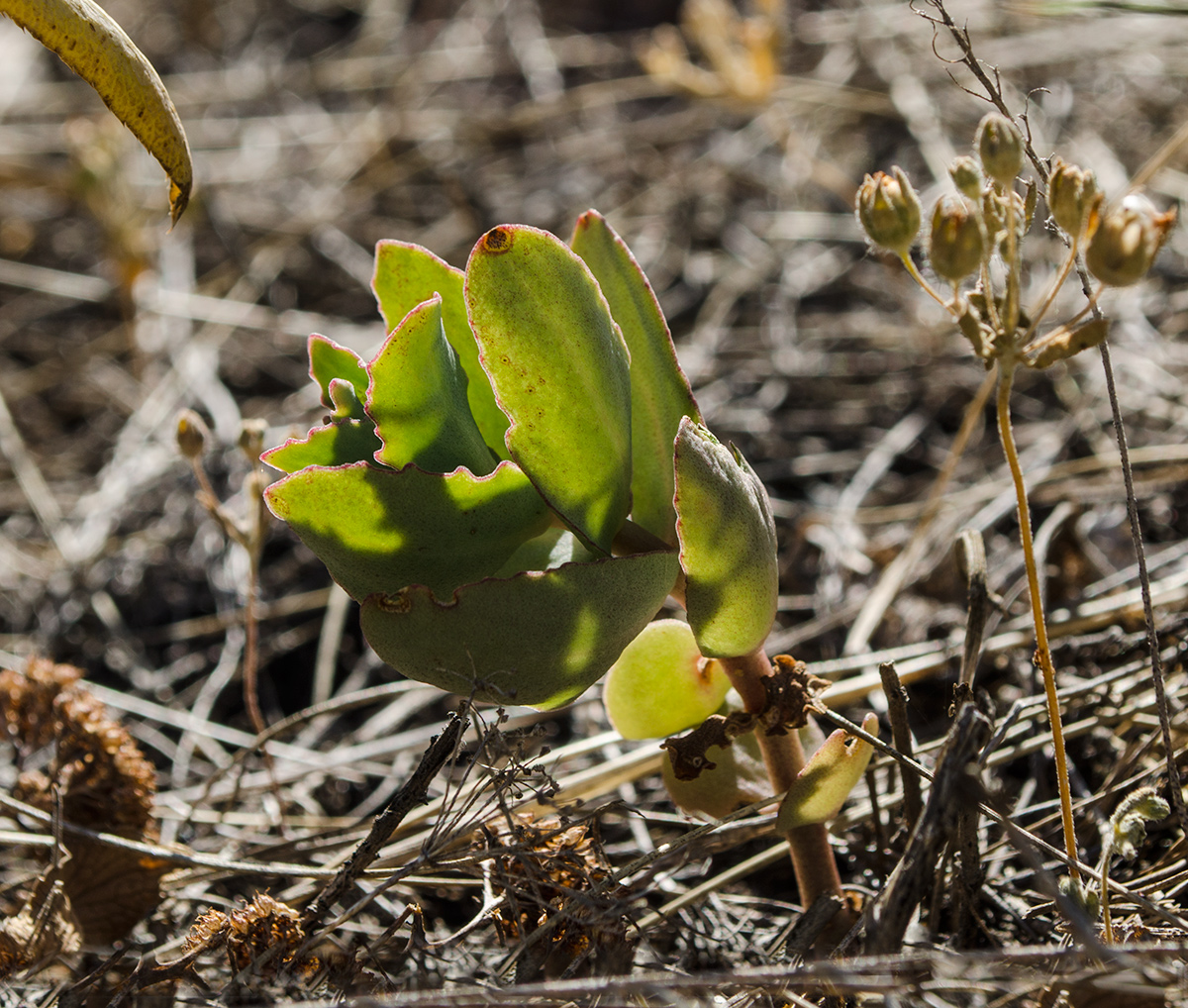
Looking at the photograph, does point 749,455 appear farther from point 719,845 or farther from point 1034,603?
point 1034,603

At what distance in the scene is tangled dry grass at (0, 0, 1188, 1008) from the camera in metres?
1.26

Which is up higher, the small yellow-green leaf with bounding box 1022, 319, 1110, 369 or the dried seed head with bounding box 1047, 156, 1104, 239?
the dried seed head with bounding box 1047, 156, 1104, 239

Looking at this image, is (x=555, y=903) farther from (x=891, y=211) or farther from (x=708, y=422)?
(x=708, y=422)

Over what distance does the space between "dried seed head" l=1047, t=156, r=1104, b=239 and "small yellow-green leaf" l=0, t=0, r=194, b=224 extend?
0.94m

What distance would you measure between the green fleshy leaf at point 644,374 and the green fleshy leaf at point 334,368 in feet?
1.01

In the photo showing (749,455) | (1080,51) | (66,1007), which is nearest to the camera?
(66,1007)

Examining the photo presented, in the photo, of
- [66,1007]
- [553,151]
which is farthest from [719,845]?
[553,151]

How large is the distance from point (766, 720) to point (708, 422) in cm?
142

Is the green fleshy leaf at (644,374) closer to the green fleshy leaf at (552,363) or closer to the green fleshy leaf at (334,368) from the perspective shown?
the green fleshy leaf at (552,363)

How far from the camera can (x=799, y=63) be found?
412 cm

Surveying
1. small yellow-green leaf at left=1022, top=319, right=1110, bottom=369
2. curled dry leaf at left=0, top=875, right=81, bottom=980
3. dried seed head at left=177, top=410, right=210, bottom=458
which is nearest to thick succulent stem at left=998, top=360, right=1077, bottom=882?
small yellow-green leaf at left=1022, top=319, right=1110, bottom=369

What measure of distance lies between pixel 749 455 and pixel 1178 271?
124 centimetres

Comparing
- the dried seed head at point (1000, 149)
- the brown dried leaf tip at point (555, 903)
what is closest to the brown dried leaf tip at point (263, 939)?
the brown dried leaf tip at point (555, 903)

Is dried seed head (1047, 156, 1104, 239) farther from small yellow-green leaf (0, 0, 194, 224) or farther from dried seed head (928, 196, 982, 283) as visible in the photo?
small yellow-green leaf (0, 0, 194, 224)
